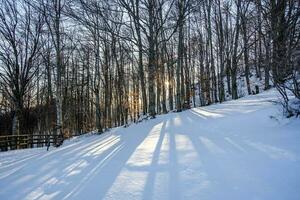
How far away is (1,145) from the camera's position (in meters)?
19.8

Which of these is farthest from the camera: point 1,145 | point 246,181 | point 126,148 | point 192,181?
point 1,145

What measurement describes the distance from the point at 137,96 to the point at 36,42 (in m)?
16.9

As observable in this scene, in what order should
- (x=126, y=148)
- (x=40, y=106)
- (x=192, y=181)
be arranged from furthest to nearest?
1. (x=40, y=106)
2. (x=126, y=148)
3. (x=192, y=181)

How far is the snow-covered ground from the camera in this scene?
13.9 ft

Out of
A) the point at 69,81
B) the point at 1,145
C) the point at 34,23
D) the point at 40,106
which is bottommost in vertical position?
the point at 1,145

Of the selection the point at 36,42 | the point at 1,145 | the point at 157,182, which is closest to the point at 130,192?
the point at 157,182

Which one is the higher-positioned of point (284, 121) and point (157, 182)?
point (284, 121)

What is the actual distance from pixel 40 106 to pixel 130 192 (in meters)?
35.6

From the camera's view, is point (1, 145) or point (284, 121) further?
point (1, 145)

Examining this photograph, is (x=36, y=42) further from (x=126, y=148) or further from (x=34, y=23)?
(x=126, y=148)

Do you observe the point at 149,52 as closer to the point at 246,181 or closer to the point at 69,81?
the point at 246,181

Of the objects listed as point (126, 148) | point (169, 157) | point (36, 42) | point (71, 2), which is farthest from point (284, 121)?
point (36, 42)

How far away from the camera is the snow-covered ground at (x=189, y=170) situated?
4.23 metres

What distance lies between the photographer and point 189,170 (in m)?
5.16
